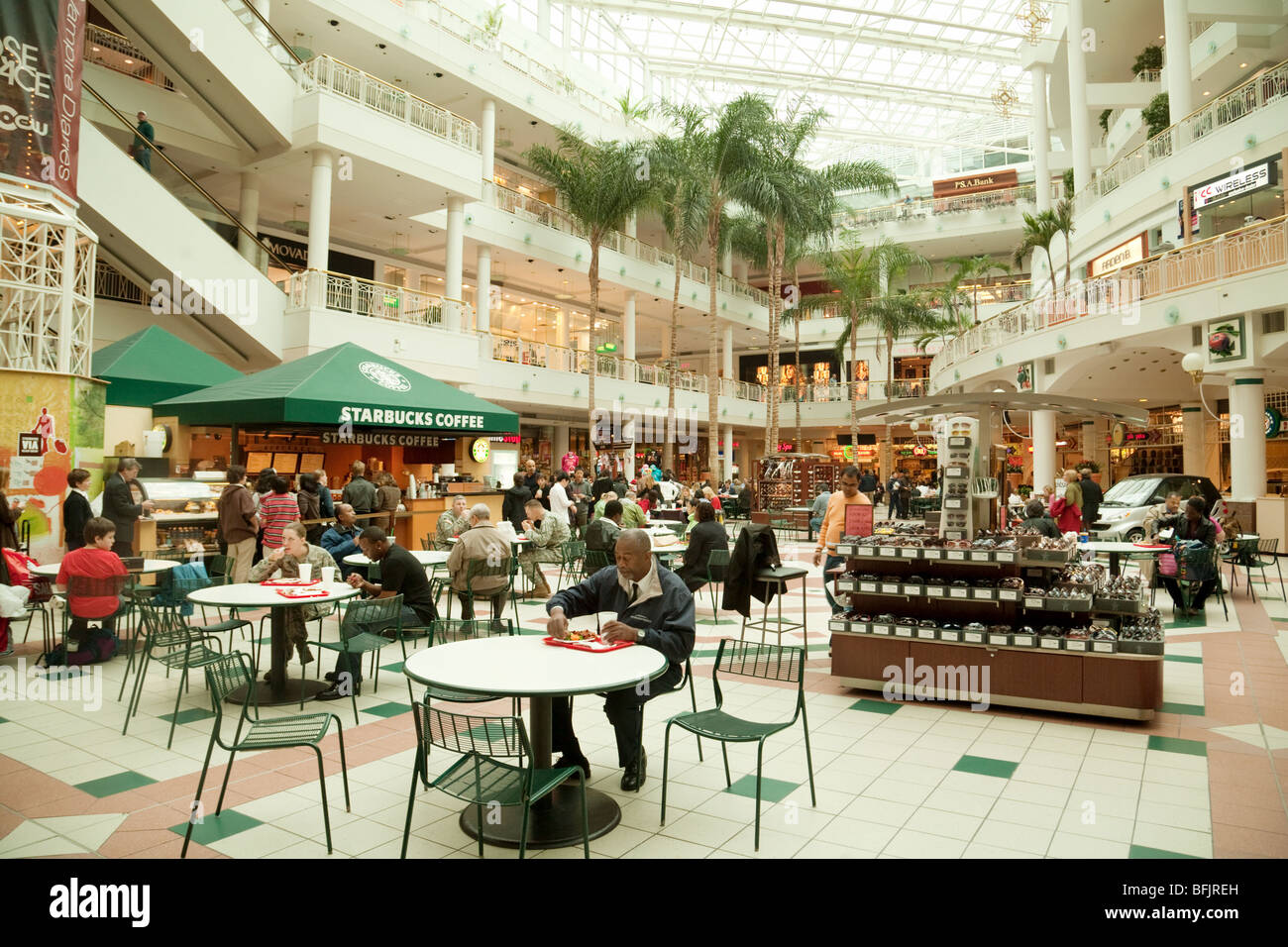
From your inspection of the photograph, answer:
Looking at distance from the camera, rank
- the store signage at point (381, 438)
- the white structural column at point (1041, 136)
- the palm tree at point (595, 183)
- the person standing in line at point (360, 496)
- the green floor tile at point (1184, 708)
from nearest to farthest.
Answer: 1. the green floor tile at point (1184, 708)
2. the person standing in line at point (360, 496)
3. the store signage at point (381, 438)
4. the palm tree at point (595, 183)
5. the white structural column at point (1041, 136)

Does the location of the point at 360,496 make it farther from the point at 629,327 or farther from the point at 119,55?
the point at 629,327

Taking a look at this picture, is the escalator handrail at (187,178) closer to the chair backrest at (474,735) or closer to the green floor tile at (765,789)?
the chair backrest at (474,735)

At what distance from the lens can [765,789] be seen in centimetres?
427

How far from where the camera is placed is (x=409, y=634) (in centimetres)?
737

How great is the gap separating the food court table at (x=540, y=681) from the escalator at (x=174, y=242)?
11.7 m

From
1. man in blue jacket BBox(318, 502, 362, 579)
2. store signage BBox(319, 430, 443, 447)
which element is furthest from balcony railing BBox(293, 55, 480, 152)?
man in blue jacket BBox(318, 502, 362, 579)

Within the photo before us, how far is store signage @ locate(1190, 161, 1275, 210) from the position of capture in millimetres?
13493

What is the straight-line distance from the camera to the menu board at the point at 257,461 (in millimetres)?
14227

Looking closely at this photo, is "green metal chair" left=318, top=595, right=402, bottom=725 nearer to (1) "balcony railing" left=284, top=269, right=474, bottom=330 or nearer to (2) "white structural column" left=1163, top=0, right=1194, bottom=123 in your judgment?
(1) "balcony railing" left=284, top=269, right=474, bottom=330

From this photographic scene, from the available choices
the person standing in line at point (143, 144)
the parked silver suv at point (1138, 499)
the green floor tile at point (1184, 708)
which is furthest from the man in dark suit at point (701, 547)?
the person standing in line at point (143, 144)

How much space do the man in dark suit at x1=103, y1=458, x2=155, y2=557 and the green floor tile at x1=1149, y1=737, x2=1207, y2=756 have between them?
975 cm
